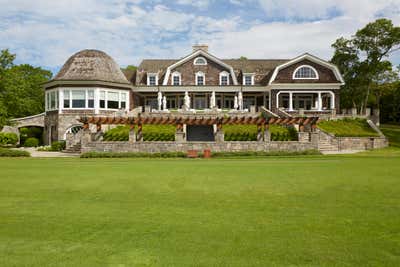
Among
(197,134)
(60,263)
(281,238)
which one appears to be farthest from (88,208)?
(197,134)

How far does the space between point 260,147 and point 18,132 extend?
25.6 meters

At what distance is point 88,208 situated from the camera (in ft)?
23.0

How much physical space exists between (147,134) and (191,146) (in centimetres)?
539

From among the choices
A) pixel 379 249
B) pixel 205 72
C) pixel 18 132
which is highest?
pixel 205 72

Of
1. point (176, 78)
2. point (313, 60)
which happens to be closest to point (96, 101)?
point (176, 78)

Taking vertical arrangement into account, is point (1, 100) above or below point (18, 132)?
above

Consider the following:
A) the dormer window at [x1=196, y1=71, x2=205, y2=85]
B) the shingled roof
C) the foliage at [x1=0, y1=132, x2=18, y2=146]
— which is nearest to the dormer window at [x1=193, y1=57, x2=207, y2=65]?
the dormer window at [x1=196, y1=71, x2=205, y2=85]

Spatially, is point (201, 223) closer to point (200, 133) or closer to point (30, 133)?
point (200, 133)

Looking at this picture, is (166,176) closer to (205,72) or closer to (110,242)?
(110,242)

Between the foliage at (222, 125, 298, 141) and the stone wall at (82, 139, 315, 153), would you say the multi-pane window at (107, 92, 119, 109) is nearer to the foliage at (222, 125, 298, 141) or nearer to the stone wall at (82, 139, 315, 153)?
the stone wall at (82, 139, 315, 153)

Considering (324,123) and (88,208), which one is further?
(324,123)

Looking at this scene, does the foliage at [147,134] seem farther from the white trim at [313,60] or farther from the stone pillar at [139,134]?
the white trim at [313,60]

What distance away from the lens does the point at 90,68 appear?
33.7 meters

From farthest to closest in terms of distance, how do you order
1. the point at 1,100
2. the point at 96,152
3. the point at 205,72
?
1. the point at 205,72
2. the point at 1,100
3. the point at 96,152
